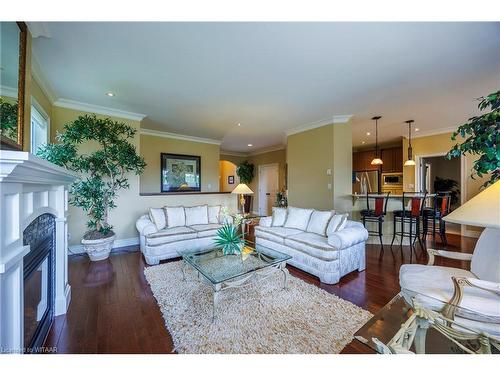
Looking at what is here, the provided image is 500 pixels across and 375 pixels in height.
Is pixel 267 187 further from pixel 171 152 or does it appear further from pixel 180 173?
pixel 171 152

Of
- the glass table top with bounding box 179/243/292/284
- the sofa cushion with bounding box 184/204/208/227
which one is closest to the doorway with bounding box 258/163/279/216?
the sofa cushion with bounding box 184/204/208/227

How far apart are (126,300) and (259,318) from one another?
142 centimetres

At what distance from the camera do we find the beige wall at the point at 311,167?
14.6 feet

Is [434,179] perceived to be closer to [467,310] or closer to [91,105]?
[467,310]

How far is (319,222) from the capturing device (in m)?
3.18

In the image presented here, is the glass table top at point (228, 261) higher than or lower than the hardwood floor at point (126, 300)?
higher

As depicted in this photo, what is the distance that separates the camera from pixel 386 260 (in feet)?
10.8

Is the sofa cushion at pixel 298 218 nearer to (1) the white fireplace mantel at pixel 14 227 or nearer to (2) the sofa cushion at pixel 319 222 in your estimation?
(2) the sofa cushion at pixel 319 222

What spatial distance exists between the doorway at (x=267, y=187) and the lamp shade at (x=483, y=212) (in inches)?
265

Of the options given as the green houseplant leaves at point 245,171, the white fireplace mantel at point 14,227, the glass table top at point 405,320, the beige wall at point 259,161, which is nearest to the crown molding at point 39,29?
the white fireplace mantel at point 14,227

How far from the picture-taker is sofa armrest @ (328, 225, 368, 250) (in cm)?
252

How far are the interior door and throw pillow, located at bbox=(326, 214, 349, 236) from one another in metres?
4.98
